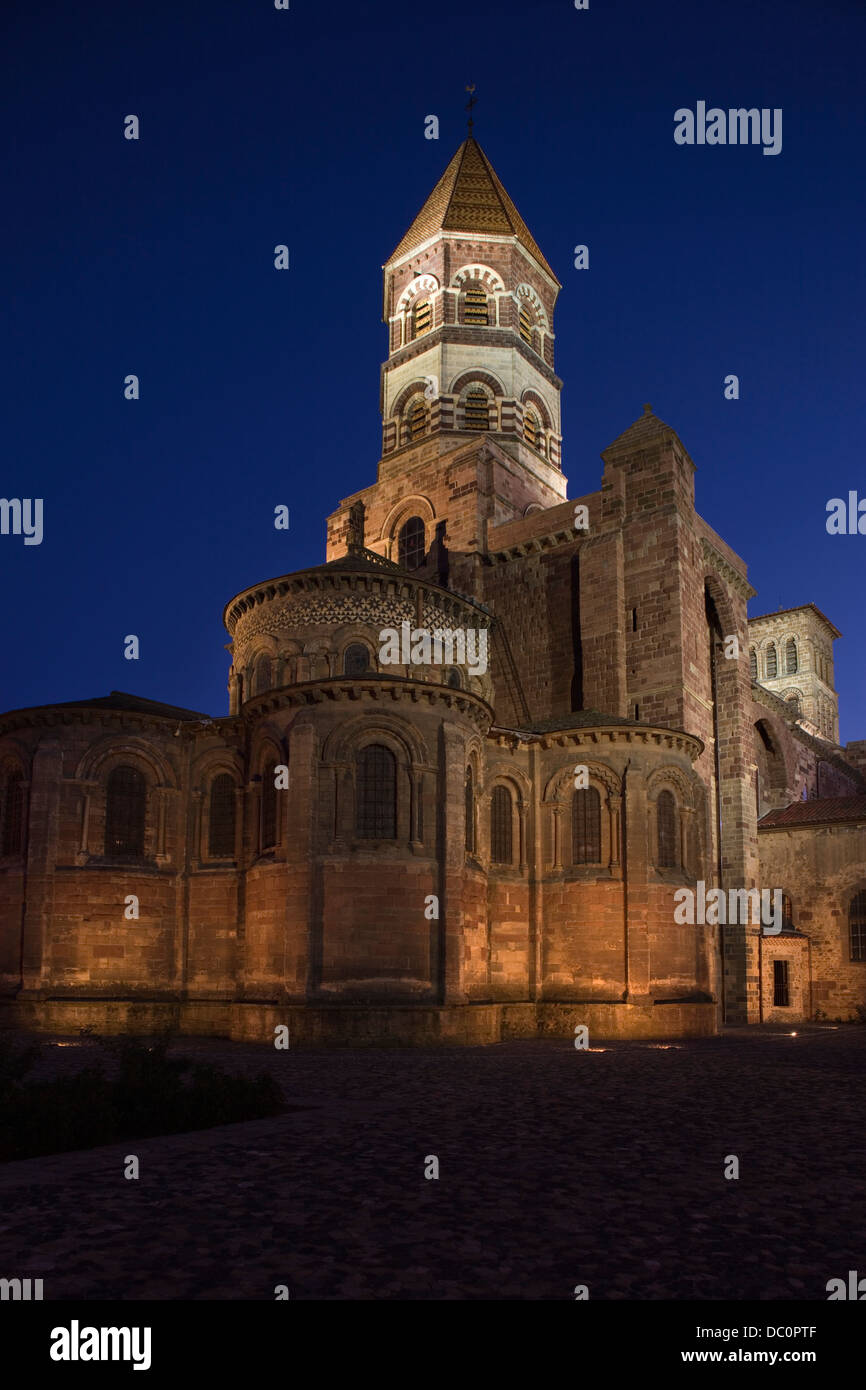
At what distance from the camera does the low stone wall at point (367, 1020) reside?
23625 millimetres

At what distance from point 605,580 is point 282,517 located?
1145 cm

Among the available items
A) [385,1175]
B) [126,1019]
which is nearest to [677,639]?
[126,1019]

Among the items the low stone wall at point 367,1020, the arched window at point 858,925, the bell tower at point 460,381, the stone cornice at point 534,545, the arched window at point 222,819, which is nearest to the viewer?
the low stone wall at point 367,1020

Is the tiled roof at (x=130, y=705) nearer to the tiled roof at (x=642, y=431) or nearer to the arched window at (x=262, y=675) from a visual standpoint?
the arched window at (x=262, y=675)

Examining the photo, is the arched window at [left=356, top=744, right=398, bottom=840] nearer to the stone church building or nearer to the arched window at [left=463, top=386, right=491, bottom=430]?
the stone church building

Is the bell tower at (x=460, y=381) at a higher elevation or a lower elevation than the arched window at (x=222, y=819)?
higher

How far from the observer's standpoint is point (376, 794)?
2564 cm

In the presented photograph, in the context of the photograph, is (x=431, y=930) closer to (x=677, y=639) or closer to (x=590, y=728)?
(x=590, y=728)

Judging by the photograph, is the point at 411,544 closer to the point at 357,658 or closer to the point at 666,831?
the point at 357,658

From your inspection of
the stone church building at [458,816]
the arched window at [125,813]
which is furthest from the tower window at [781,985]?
the arched window at [125,813]

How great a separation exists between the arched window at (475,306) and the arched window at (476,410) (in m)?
3.33

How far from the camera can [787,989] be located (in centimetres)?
3822

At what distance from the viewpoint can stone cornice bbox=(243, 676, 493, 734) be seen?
1006 inches

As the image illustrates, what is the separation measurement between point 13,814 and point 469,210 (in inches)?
1375
